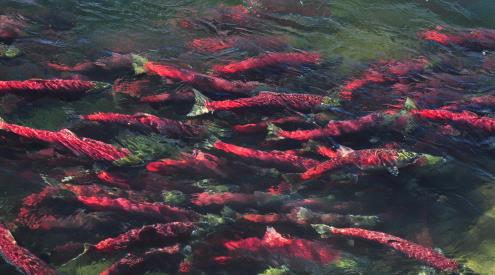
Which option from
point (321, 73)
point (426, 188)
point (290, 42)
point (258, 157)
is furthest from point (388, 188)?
point (290, 42)

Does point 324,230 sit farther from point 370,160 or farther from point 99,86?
point 99,86

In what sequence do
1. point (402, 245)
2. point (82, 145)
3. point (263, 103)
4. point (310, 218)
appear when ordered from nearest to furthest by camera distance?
point (402, 245) → point (310, 218) → point (82, 145) → point (263, 103)

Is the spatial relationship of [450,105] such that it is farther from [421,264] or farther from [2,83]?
[2,83]

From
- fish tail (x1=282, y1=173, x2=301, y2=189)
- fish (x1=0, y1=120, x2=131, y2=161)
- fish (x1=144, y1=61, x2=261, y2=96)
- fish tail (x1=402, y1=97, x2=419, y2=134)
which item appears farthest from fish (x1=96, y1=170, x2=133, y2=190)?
fish tail (x1=402, y1=97, x2=419, y2=134)

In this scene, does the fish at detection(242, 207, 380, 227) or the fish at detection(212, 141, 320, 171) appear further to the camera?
the fish at detection(212, 141, 320, 171)

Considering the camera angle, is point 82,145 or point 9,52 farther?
point 9,52

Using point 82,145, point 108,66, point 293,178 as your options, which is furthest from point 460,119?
point 108,66

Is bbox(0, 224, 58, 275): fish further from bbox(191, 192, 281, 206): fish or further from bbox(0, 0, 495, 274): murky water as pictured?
bbox(191, 192, 281, 206): fish
